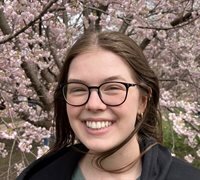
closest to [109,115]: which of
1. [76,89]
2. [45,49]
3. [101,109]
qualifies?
[101,109]

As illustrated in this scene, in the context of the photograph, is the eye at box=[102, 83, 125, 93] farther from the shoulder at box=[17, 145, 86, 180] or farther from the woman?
the shoulder at box=[17, 145, 86, 180]

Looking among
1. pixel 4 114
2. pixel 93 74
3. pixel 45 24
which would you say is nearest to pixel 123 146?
pixel 93 74

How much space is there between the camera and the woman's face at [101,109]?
1294 mm

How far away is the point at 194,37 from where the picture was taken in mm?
5523

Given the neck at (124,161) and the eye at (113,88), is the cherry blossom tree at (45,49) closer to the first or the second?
the neck at (124,161)

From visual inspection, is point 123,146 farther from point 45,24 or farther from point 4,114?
point 45,24

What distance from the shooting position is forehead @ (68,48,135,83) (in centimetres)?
130

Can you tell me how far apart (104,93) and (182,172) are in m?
0.39

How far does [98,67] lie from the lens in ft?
4.28

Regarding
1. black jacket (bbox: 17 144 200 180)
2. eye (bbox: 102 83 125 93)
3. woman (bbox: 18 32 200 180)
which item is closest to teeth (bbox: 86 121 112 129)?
woman (bbox: 18 32 200 180)

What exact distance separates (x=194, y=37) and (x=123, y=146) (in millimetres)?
4453

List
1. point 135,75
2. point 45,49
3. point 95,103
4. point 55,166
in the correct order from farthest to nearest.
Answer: point 45,49 < point 55,166 < point 135,75 < point 95,103

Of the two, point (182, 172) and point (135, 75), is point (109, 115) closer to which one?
point (135, 75)

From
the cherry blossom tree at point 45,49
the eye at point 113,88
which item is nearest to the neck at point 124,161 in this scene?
the eye at point 113,88
